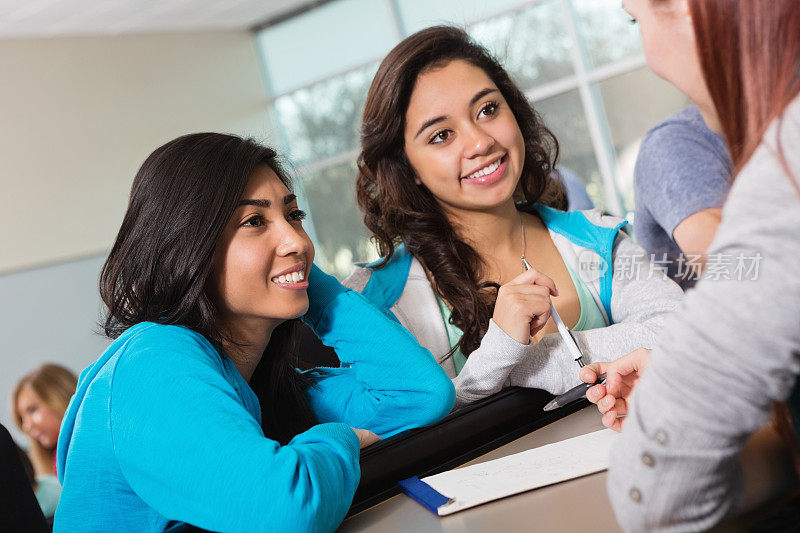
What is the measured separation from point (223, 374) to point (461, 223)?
95cm

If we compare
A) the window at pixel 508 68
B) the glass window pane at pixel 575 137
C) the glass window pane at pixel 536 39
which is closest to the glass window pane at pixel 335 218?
the window at pixel 508 68

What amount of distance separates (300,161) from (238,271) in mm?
7457

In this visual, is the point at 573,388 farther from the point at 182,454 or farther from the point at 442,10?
the point at 442,10

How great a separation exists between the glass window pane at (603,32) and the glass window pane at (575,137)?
407 millimetres

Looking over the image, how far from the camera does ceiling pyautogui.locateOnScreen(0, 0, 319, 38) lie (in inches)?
255

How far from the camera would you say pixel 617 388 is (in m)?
1.20

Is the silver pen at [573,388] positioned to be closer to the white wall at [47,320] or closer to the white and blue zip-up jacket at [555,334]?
the white and blue zip-up jacket at [555,334]

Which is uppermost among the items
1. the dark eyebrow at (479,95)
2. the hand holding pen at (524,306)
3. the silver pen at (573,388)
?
the dark eyebrow at (479,95)

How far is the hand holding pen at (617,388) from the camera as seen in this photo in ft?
3.90

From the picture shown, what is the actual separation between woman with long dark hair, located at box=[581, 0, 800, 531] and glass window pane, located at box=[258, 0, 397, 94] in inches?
294

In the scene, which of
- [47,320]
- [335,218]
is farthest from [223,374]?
[335,218]

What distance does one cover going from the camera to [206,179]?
1329 mm

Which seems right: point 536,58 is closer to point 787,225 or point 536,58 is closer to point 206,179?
point 206,179

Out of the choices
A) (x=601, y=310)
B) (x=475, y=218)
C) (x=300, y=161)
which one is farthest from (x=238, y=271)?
(x=300, y=161)
